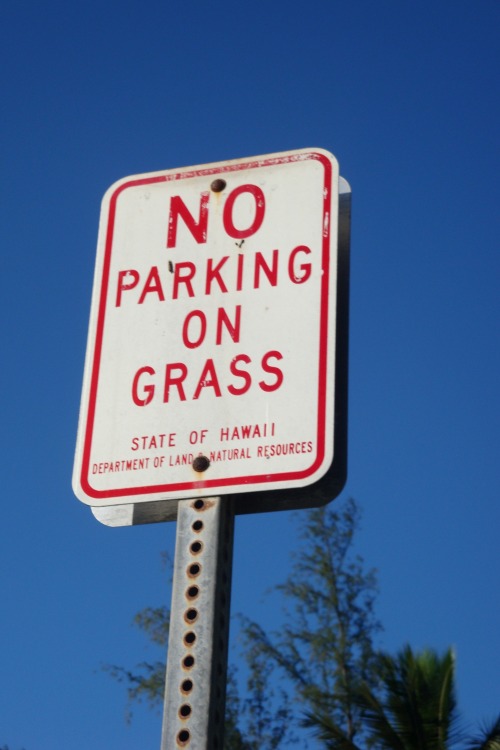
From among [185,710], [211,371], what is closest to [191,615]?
[185,710]

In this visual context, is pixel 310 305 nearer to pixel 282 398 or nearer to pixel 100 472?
pixel 282 398

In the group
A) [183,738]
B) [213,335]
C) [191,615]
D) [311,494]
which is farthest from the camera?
[213,335]

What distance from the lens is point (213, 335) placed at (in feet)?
10.2

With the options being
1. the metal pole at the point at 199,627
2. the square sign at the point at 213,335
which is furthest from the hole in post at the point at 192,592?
the square sign at the point at 213,335

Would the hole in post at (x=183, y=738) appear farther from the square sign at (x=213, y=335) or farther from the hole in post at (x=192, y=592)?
the square sign at (x=213, y=335)

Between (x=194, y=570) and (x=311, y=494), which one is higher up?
(x=311, y=494)

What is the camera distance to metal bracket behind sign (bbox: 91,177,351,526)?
117 inches

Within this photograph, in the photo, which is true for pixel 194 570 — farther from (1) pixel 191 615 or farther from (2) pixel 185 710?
(2) pixel 185 710

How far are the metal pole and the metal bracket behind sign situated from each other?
0.07 m

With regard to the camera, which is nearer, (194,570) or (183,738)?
(183,738)

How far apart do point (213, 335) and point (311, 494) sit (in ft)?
1.44

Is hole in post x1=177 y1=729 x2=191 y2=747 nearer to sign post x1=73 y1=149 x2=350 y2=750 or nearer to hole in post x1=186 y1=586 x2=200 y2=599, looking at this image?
sign post x1=73 y1=149 x2=350 y2=750

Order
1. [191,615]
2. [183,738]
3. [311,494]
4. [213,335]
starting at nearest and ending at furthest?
[183,738], [191,615], [311,494], [213,335]

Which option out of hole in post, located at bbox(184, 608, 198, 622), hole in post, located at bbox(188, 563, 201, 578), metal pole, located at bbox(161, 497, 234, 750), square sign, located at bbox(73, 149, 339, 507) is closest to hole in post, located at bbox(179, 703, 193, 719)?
metal pole, located at bbox(161, 497, 234, 750)
